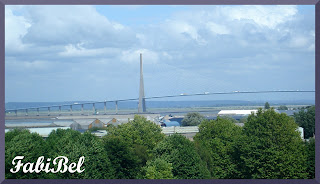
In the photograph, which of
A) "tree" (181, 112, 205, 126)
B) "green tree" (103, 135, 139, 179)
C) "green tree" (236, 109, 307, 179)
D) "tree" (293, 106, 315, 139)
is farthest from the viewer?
"tree" (181, 112, 205, 126)

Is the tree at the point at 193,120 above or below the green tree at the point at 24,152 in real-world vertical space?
below

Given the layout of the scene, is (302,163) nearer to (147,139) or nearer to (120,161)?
(120,161)

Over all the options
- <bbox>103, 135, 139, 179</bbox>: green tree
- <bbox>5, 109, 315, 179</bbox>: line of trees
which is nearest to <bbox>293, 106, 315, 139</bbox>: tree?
<bbox>5, 109, 315, 179</bbox>: line of trees

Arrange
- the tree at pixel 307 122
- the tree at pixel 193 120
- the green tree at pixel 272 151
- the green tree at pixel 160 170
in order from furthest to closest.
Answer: the tree at pixel 193 120, the tree at pixel 307 122, the green tree at pixel 272 151, the green tree at pixel 160 170

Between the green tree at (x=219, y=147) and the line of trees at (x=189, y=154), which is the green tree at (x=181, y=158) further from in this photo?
the green tree at (x=219, y=147)

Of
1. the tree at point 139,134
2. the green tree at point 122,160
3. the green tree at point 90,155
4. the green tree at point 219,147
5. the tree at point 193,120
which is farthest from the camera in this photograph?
the tree at point 193,120

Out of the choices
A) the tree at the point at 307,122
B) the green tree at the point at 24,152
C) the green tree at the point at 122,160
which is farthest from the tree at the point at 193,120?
the green tree at the point at 24,152

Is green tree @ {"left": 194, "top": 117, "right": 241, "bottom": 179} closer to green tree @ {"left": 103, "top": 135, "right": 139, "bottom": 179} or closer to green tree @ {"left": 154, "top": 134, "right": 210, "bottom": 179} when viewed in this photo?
green tree @ {"left": 154, "top": 134, "right": 210, "bottom": 179}
